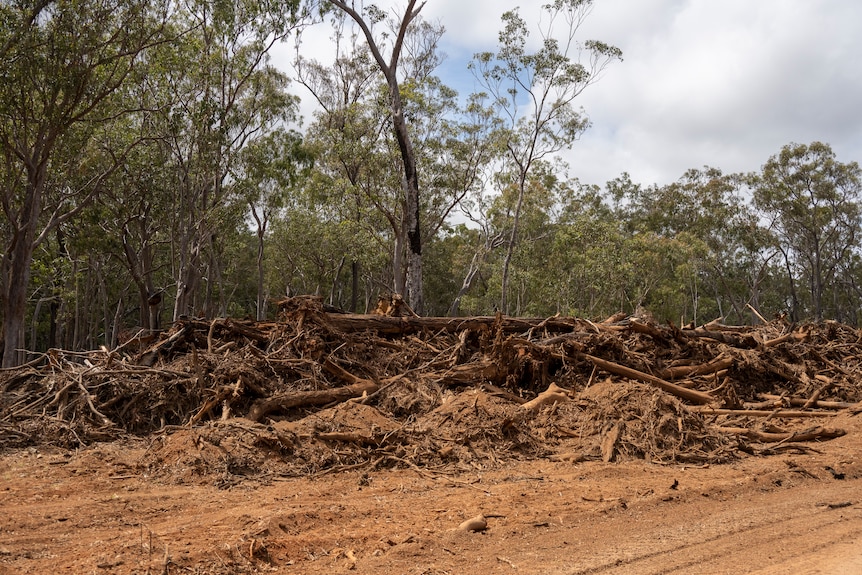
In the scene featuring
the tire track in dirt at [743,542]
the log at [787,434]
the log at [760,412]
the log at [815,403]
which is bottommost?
the tire track in dirt at [743,542]

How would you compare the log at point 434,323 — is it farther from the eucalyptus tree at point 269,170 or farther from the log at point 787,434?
the eucalyptus tree at point 269,170

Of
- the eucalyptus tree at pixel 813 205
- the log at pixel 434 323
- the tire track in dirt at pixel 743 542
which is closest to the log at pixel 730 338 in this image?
the log at pixel 434 323

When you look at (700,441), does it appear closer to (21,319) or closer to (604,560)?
(604,560)

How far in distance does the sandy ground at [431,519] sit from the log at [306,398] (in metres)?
1.28

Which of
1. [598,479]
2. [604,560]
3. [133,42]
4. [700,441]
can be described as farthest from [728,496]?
[133,42]

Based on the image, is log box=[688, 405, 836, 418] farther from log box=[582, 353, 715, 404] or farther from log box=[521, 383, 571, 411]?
log box=[521, 383, 571, 411]

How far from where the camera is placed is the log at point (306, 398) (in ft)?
24.1

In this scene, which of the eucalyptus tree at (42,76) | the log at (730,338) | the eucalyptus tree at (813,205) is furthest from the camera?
the eucalyptus tree at (813,205)

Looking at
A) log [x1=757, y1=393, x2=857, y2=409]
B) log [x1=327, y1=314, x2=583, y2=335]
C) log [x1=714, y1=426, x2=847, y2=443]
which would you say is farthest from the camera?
log [x1=757, y1=393, x2=857, y2=409]

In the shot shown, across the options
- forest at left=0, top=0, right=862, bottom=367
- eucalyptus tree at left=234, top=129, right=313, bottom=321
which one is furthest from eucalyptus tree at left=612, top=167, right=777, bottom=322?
eucalyptus tree at left=234, top=129, right=313, bottom=321

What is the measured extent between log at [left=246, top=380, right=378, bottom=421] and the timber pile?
0.02 m

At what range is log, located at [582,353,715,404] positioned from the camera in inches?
364

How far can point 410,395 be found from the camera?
8.16m

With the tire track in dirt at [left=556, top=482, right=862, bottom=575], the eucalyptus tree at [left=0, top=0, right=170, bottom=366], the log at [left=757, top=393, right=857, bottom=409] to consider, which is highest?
the eucalyptus tree at [left=0, top=0, right=170, bottom=366]
